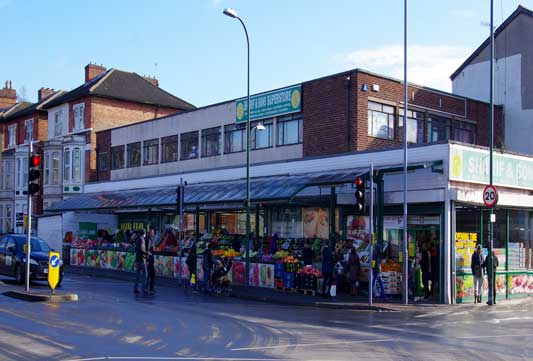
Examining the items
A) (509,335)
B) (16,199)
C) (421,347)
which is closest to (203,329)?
(421,347)

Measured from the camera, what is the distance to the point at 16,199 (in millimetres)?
54938

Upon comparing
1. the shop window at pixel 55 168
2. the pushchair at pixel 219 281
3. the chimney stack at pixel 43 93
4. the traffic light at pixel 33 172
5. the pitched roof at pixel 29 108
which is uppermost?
the chimney stack at pixel 43 93

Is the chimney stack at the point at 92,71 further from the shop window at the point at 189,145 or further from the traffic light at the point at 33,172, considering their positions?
the traffic light at the point at 33,172

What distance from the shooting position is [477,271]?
22.1 meters

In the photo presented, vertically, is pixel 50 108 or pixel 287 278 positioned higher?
pixel 50 108

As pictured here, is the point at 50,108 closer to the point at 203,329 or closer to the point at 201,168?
the point at 201,168

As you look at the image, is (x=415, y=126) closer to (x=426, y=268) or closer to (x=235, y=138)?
(x=235, y=138)

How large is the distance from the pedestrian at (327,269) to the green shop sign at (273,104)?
9.93 metres

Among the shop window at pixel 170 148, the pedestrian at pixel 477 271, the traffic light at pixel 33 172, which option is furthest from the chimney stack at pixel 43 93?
the pedestrian at pixel 477 271

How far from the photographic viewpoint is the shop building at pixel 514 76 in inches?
1404

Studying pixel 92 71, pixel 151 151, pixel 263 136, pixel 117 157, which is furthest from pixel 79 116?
pixel 263 136

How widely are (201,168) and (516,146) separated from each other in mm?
16588

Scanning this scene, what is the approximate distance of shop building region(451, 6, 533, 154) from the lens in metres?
35.7

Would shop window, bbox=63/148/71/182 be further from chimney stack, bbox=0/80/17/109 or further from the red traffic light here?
the red traffic light
